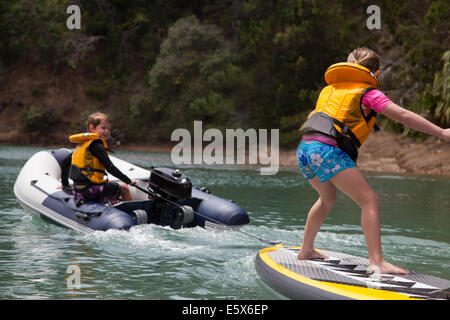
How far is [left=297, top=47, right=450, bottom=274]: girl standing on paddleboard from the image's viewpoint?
3324mm

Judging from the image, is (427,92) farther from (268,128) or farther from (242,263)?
(242,263)

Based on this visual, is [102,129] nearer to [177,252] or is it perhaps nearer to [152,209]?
[152,209]

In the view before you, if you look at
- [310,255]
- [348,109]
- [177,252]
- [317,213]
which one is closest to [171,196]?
[177,252]

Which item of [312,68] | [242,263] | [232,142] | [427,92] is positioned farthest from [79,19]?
[242,263]

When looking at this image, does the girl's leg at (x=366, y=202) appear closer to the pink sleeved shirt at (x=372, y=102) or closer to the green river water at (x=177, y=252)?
the pink sleeved shirt at (x=372, y=102)

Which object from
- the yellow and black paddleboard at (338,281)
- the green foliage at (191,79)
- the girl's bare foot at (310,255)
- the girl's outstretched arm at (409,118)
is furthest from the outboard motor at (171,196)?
the green foliage at (191,79)

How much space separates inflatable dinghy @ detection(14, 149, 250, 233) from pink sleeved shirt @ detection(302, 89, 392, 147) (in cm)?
248

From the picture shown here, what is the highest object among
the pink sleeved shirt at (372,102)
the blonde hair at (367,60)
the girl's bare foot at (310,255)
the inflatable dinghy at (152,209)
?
the blonde hair at (367,60)

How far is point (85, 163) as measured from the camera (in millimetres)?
5715

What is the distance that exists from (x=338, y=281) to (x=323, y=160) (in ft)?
2.26

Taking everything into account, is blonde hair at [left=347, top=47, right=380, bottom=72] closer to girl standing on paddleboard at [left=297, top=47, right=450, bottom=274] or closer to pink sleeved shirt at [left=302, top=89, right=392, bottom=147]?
girl standing on paddleboard at [left=297, top=47, right=450, bottom=274]

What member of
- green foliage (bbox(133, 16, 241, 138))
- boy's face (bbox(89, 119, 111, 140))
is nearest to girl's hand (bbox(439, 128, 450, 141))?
boy's face (bbox(89, 119, 111, 140))

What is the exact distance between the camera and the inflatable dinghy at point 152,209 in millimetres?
5500

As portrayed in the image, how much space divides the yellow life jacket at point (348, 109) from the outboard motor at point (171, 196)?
8.18 ft
